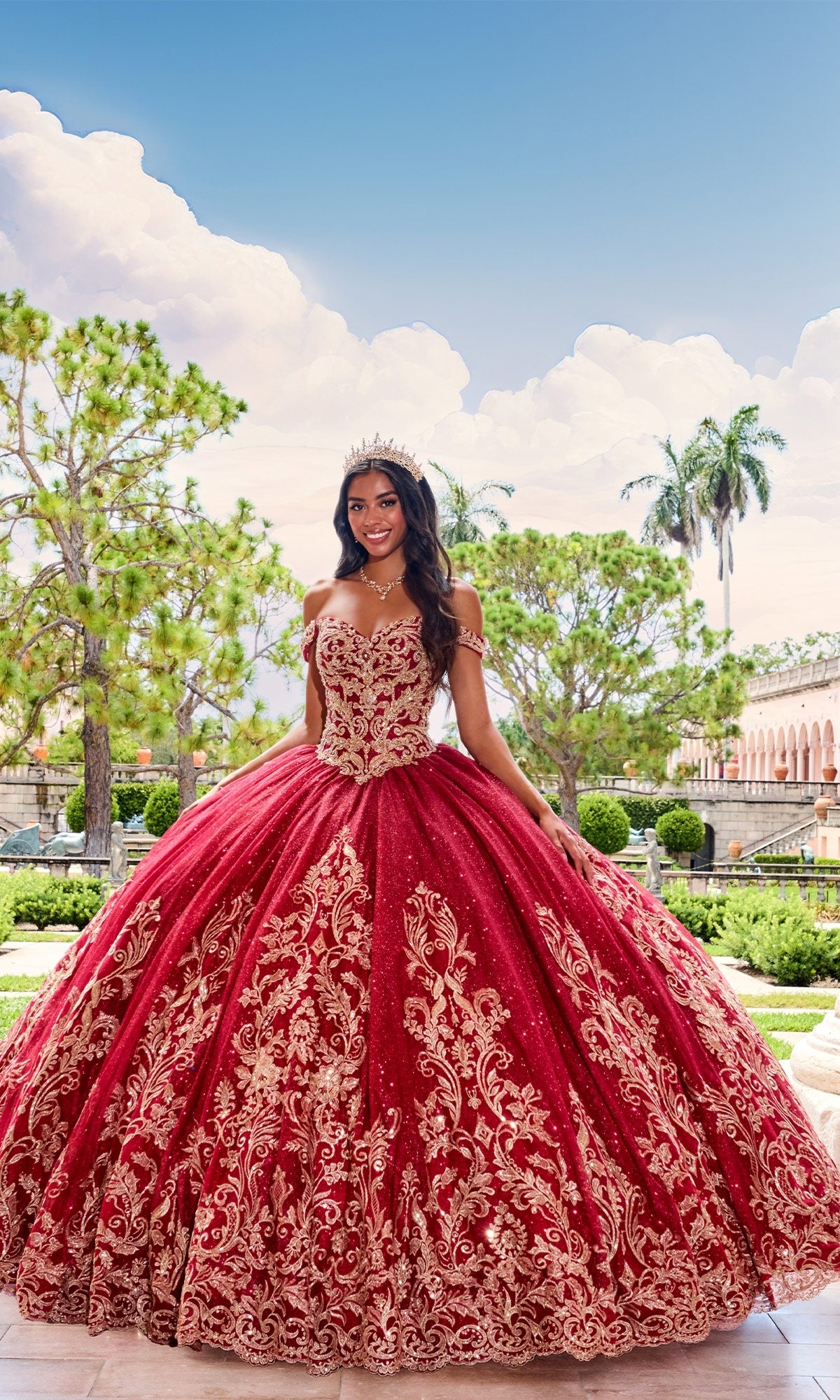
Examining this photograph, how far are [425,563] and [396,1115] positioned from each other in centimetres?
165

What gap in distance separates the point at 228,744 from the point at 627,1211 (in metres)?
14.5

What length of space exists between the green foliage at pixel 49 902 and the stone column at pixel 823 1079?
9.70 m

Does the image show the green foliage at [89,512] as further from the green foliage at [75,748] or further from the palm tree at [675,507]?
the palm tree at [675,507]

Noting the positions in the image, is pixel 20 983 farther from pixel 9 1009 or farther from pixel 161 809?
pixel 161 809

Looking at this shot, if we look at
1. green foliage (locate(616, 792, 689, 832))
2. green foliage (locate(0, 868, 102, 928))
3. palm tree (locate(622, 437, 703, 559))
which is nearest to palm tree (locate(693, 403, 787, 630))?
palm tree (locate(622, 437, 703, 559))

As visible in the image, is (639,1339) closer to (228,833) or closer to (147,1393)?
(147,1393)

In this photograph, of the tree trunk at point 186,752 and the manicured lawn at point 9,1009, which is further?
the tree trunk at point 186,752

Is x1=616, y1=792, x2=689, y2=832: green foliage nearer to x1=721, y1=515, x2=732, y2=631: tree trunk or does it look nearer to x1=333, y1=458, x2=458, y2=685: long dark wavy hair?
x1=721, y1=515, x2=732, y2=631: tree trunk

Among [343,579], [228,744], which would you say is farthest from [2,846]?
[343,579]

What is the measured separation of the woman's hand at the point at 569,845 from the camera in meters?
3.13

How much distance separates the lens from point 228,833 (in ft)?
10.3

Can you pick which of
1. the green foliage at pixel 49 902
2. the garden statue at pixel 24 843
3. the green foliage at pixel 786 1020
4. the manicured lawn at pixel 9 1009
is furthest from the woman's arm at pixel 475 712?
the garden statue at pixel 24 843

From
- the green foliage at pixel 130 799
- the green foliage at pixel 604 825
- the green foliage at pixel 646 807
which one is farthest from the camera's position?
the green foliage at pixel 646 807

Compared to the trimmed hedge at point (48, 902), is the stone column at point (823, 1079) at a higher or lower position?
higher
